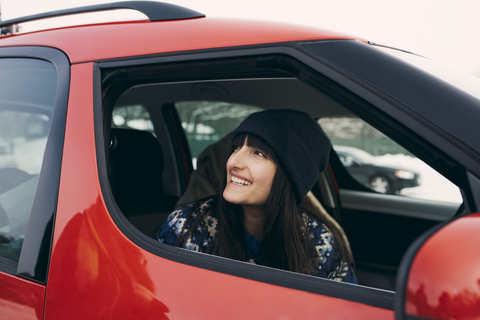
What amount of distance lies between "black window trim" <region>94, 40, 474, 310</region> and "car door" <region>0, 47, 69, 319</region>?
138mm

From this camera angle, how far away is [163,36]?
1098mm

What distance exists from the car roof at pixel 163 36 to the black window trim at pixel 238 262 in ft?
0.08

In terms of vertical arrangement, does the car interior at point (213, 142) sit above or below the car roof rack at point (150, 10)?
below

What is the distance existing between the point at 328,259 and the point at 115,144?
1.03 metres

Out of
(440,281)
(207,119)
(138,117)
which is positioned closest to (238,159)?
(440,281)

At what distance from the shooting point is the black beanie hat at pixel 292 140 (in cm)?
142

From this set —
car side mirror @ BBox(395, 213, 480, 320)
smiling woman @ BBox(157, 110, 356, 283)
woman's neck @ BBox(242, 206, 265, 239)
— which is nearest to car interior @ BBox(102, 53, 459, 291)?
smiling woman @ BBox(157, 110, 356, 283)

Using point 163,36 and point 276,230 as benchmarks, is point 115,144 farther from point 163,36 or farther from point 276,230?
point 276,230

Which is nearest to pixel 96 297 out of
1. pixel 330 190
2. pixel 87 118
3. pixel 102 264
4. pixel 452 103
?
pixel 102 264

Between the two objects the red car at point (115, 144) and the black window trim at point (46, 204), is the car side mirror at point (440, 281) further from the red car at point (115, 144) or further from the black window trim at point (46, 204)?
the black window trim at point (46, 204)

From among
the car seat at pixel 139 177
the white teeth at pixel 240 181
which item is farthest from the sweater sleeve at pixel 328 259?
the car seat at pixel 139 177

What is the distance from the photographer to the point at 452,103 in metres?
0.76

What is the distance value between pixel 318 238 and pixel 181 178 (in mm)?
1774

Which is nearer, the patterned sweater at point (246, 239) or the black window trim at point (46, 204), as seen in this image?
the black window trim at point (46, 204)
